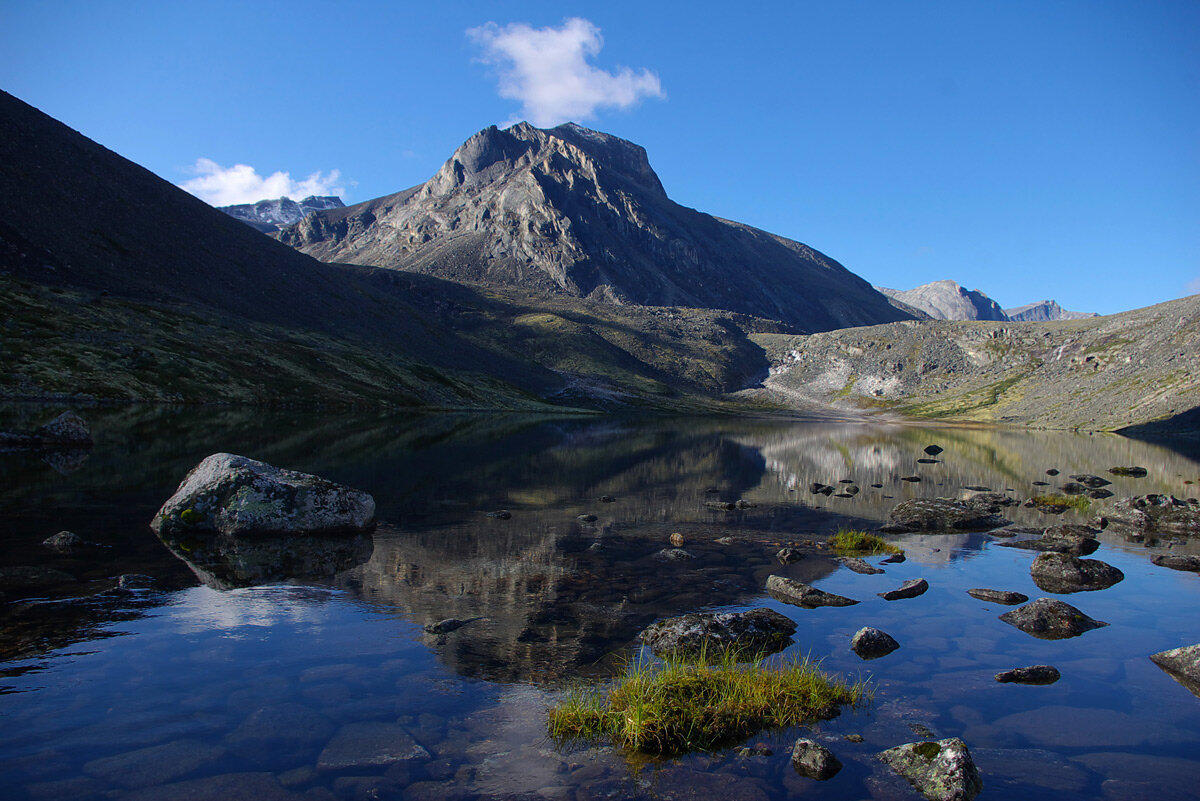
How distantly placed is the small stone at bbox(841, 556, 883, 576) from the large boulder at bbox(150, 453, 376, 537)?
693 inches

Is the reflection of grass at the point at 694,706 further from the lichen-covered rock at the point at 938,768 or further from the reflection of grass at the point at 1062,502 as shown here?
the reflection of grass at the point at 1062,502

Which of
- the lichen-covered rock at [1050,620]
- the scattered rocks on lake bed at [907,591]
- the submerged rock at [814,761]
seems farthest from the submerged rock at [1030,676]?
the submerged rock at [814,761]

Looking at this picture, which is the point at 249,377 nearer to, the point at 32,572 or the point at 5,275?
the point at 5,275

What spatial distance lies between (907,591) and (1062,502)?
26.2 metres

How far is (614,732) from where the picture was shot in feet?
31.8

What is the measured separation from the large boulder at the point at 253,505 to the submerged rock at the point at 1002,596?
20640 mm

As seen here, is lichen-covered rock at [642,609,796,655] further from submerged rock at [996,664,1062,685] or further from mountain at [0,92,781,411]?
mountain at [0,92,781,411]

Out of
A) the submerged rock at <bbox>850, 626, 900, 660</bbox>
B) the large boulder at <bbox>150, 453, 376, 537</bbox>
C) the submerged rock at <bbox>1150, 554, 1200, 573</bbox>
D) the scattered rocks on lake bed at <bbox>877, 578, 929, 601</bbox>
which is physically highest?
the large boulder at <bbox>150, 453, 376, 537</bbox>

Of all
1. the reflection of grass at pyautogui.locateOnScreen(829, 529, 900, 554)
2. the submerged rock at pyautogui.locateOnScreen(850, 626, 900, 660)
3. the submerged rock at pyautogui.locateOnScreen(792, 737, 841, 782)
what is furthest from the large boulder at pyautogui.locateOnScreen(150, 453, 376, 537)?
the submerged rock at pyautogui.locateOnScreen(792, 737, 841, 782)

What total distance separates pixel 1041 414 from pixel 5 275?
226605mm

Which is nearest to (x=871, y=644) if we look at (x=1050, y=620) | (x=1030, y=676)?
(x=1030, y=676)

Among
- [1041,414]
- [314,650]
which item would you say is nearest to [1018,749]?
[314,650]

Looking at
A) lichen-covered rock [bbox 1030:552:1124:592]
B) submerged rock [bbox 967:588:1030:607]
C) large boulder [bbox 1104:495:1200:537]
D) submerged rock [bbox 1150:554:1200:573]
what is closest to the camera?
submerged rock [bbox 967:588:1030:607]

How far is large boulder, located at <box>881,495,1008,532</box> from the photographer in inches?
1161
